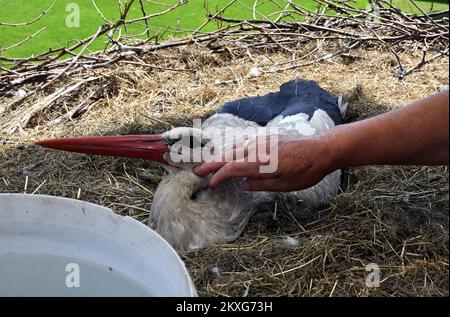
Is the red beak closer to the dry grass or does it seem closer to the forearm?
the dry grass

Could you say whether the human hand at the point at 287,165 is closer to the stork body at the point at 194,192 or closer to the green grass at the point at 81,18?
the stork body at the point at 194,192

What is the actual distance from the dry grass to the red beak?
0.26 metres

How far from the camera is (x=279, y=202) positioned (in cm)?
271

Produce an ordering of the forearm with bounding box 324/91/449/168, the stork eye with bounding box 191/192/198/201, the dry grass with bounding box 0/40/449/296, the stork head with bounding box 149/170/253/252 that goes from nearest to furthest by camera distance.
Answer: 1. the forearm with bounding box 324/91/449/168
2. the dry grass with bounding box 0/40/449/296
3. the stork head with bounding box 149/170/253/252
4. the stork eye with bounding box 191/192/198/201

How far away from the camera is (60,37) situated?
210 inches

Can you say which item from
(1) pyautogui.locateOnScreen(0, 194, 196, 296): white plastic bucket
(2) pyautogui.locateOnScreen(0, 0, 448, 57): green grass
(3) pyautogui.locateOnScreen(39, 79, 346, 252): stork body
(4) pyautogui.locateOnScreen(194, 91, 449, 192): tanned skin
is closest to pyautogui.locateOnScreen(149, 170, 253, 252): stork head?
(3) pyautogui.locateOnScreen(39, 79, 346, 252): stork body

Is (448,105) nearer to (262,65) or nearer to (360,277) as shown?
(360,277)

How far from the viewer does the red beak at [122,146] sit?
2.74 m

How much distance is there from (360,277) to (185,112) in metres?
1.96

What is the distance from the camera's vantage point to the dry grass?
2.23 m

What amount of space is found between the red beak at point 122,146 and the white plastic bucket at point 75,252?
2.54 ft

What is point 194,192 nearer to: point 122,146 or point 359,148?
point 122,146

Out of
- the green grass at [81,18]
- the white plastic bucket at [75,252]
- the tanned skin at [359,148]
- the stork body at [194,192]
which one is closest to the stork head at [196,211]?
the stork body at [194,192]
